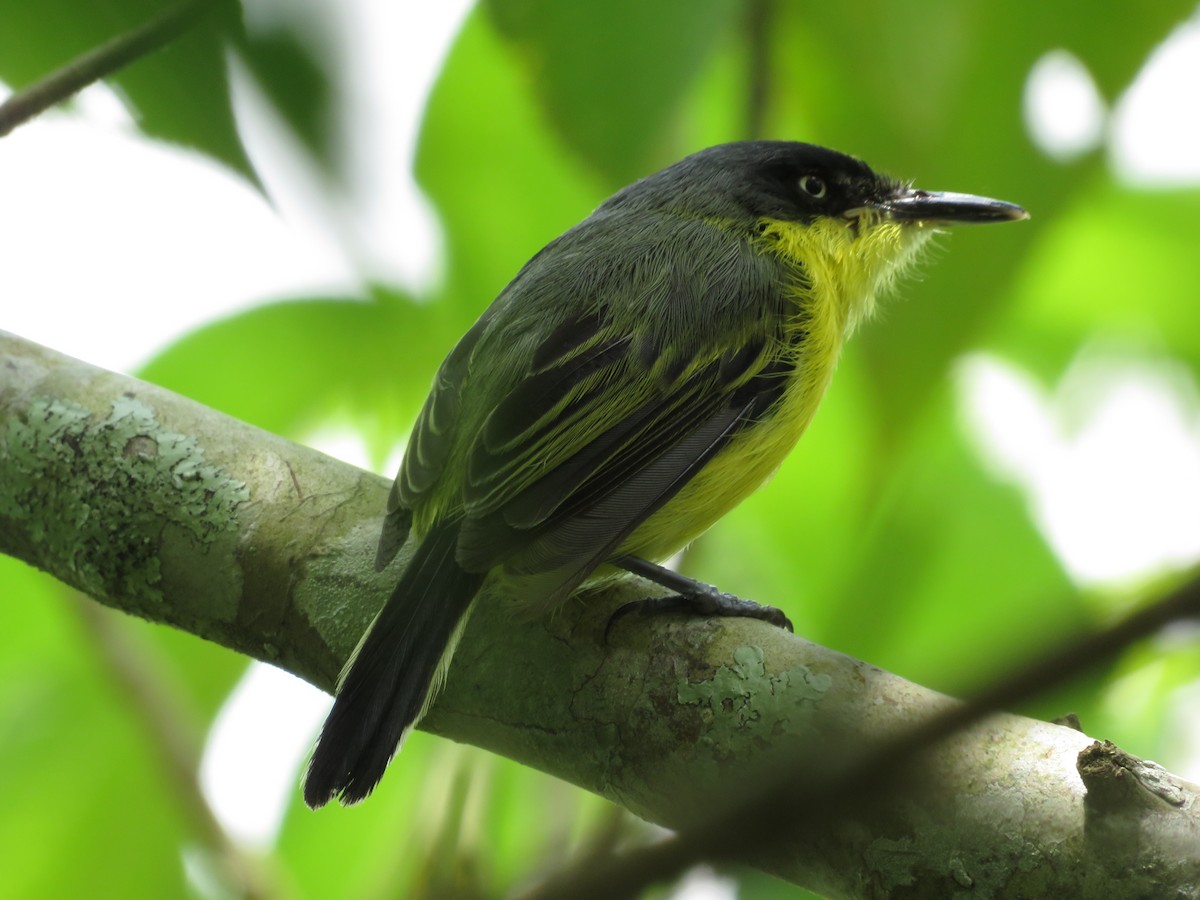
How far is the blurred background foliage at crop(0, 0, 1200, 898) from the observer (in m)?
2.29

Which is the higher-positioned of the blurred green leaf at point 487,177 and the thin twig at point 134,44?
the blurred green leaf at point 487,177

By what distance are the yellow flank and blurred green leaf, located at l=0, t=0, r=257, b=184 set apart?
206cm

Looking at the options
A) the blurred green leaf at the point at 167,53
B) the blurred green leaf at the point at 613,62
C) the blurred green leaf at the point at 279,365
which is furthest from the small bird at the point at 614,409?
the blurred green leaf at the point at 167,53

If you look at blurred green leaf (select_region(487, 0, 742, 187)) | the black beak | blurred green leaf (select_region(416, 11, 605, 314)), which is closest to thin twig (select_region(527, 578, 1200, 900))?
blurred green leaf (select_region(487, 0, 742, 187))

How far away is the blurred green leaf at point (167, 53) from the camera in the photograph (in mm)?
780

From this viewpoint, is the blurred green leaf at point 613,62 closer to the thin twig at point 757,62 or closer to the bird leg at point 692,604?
the thin twig at point 757,62

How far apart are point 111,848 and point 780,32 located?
8.61 feet

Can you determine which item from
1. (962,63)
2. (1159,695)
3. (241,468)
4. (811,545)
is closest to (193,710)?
(241,468)

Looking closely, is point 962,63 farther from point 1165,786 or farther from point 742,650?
point 1165,786

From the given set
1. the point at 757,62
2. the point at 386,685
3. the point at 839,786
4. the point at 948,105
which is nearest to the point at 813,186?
the point at 757,62

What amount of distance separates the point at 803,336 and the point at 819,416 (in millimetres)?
748

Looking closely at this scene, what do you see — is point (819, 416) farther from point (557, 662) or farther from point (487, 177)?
point (557, 662)

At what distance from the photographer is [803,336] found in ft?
Answer: 10.7

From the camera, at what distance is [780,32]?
8.83ft
